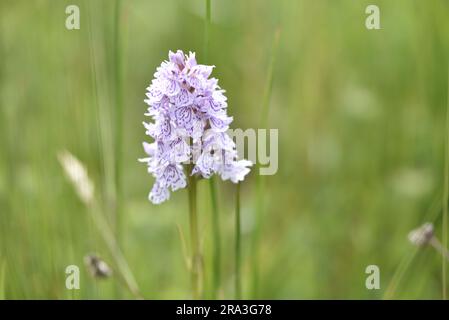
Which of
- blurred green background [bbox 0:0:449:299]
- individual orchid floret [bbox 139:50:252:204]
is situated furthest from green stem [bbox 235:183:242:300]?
individual orchid floret [bbox 139:50:252:204]

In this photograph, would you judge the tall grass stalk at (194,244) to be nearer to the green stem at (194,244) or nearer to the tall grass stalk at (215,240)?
the green stem at (194,244)

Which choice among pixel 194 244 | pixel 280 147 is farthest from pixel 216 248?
pixel 280 147

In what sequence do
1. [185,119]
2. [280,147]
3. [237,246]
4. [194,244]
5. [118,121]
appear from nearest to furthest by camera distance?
1. [185,119]
2. [194,244]
3. [237,246]
4. [118,121]
5. [280,147]

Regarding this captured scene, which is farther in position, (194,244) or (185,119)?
(194,244)

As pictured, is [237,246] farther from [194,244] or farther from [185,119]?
[185,119]

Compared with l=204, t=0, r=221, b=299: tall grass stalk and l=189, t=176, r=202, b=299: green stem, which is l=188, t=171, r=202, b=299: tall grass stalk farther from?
l=204, t=0, r=221, b=299: tall grass stalk

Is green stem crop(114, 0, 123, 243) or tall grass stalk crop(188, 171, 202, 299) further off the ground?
green stem crop(114, 0, 123, 243)

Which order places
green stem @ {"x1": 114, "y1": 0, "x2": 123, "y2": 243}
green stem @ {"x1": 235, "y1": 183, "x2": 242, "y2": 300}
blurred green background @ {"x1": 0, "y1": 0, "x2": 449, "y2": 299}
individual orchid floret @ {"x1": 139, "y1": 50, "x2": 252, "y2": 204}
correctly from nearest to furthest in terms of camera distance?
1. individual orchid floret @ {"x1": 139, "y1": 50, "x2": 252, "y2": 204}
2. green stem @ {"x1": 235, "y1": 183, "x2": 242, "y2": 300}
3. green stem @ {"x1": 114, "y1": 0, "x2": 123, "y2": 243}
4. blurred green background @ {"x1": 0, "y1": 0, "x2": 449, "y2": 299}
